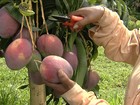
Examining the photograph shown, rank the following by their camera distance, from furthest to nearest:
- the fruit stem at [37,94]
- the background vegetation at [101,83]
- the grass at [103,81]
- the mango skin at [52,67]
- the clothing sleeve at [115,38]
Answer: the grass at [103,81]
the background vegetation at [101,83]
the fruit stem at [37,94]
the clothing sleeve at [115,38]
the mango skin at [52,67]

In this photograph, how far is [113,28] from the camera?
1319 mm

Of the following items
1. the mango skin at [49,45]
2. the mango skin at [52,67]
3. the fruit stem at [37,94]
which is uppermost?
the mango skin at [49,45]

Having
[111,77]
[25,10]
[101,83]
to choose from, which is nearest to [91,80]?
[25,10]

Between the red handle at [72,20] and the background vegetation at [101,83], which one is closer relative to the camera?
the red handle at [72,20]

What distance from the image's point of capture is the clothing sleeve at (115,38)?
1292mm

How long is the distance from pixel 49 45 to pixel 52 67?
2.8 inches

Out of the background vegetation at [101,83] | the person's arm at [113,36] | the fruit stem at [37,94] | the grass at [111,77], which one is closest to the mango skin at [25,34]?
the person's arm at [113,36]

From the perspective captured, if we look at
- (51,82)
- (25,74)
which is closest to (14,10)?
(51,82)

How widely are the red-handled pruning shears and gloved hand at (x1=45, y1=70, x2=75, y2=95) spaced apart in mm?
175

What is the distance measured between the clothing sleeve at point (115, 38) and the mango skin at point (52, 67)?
23 cm

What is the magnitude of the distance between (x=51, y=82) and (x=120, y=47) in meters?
0.36

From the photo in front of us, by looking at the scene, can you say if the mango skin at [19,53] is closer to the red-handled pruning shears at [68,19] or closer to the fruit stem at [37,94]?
the red-handled pruning shears at [68,19]

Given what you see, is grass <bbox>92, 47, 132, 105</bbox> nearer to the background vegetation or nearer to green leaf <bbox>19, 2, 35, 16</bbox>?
the background vegetation

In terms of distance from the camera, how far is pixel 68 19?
46.2 inches
